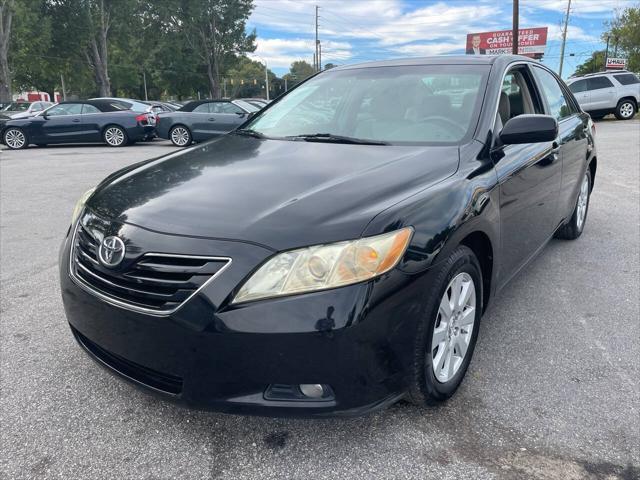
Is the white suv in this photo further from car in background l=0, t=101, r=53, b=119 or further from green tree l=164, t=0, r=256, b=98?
green tree l=164, t=0, r=256, b=98

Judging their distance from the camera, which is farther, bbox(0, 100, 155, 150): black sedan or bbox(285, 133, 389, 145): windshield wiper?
bbox(0, 100, 155, 150): black sedan

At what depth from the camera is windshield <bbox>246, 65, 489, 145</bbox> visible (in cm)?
293

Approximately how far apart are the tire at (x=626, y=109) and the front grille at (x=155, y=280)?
2245cm

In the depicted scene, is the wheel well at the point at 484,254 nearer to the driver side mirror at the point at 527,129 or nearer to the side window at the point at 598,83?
the driver side mirror at the point at 527,129

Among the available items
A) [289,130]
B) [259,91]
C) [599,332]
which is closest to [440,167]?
[289,130]

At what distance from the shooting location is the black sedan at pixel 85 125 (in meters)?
14.9

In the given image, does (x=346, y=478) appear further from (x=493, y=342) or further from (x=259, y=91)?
(x=259, y=91)

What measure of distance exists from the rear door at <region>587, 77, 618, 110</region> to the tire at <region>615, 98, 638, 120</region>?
1.03ft

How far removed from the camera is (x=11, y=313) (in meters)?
3.49

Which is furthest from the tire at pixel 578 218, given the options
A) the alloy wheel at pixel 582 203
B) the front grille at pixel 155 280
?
the front grille at pixel 155 280

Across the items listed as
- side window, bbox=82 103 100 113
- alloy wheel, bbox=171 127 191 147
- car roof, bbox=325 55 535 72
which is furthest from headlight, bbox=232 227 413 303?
side window, bbox=82 103 100 113

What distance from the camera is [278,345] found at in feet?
6.01

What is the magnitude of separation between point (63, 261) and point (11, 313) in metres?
1.34

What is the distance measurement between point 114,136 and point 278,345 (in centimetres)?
1476
